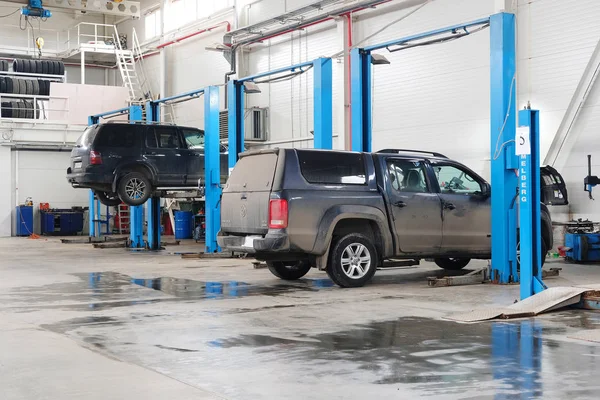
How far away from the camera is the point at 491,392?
15.9ft

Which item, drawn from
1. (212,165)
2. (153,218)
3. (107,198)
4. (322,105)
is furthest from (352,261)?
(153,218)

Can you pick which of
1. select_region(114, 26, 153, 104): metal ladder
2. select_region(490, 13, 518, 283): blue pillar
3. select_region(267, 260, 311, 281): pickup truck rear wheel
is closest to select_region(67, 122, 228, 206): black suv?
select_region(267, 260, 311, 281): pickup truck rear wheel

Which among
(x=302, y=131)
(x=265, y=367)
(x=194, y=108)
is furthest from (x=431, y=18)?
(x=265, y=367)

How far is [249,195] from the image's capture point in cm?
1066

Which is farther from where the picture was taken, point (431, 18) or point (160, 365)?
point (431, 18)

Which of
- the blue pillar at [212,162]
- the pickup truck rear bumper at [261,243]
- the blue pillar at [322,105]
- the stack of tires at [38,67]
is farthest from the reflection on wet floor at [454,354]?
the stack of tires at [38,67]

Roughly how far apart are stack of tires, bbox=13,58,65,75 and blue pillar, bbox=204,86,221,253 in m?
15.3

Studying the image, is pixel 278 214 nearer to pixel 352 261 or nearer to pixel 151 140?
pixel 352 261

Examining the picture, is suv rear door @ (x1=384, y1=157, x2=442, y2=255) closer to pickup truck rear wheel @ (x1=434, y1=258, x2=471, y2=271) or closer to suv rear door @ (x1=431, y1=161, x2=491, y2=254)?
suv rear door @ (x1=431, y1=161, x2=491, y2=254)

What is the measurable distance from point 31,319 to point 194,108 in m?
22.3

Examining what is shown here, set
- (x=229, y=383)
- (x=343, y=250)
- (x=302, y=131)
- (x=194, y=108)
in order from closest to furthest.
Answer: (x=229, y=383) < (x=343, y=250) < (x=302, y=131) < (x=194, y=108)

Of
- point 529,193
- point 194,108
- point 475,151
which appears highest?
point 194,108

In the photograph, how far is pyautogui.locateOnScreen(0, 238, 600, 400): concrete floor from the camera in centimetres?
506

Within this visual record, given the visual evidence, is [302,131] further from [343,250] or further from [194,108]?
[343,250]
